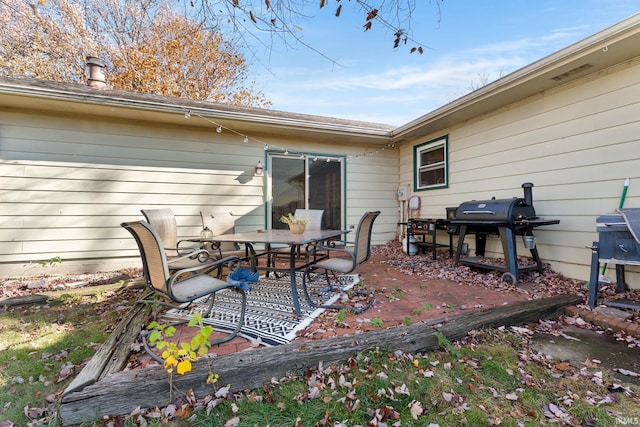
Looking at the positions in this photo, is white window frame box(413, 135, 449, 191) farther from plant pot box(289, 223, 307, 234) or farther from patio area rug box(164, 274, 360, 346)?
plant pot box(289, 223, 307, 234)

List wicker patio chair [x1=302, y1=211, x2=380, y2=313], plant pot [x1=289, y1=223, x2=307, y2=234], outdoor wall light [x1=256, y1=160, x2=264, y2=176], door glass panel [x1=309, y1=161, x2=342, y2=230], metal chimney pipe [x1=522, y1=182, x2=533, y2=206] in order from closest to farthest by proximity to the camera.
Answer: wicker patio chair [x1=302, y1=211, x2=380, y2=313]
plant pot [x1=289, y1=223, x2=307, y2=234]
metal chimney pipe [x1=522, y1=182, x2=533, y2=206]
outdoor wall light [x1=256, y1=160, x2=264, y2=176]
door glass panel [x1=309, y1=161, x2=342, y2=230]

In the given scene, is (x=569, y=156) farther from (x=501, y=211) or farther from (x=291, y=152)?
(x=291, y=152)

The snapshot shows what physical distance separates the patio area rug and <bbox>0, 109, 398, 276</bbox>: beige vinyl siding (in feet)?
8.81

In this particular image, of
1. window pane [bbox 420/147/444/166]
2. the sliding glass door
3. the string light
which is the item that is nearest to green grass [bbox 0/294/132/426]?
the string light

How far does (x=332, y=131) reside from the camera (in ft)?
19.3

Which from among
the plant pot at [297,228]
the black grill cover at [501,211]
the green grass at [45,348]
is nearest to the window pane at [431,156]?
the black grill cover at [501,211]

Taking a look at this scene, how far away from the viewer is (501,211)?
389cm

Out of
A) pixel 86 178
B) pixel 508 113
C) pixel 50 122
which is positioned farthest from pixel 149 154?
pixel 508 113

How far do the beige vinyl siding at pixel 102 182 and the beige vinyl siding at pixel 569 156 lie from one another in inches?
156

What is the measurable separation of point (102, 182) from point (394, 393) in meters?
5.58

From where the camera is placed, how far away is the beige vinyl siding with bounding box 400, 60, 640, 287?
3393mm

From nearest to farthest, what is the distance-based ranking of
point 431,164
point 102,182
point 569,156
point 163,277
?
point 163,277 → point 569,156 → point 102,182 → point 431,164

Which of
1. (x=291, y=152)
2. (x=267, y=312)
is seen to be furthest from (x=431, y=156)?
(x=267, y=312)

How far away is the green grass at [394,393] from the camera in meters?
1.51
